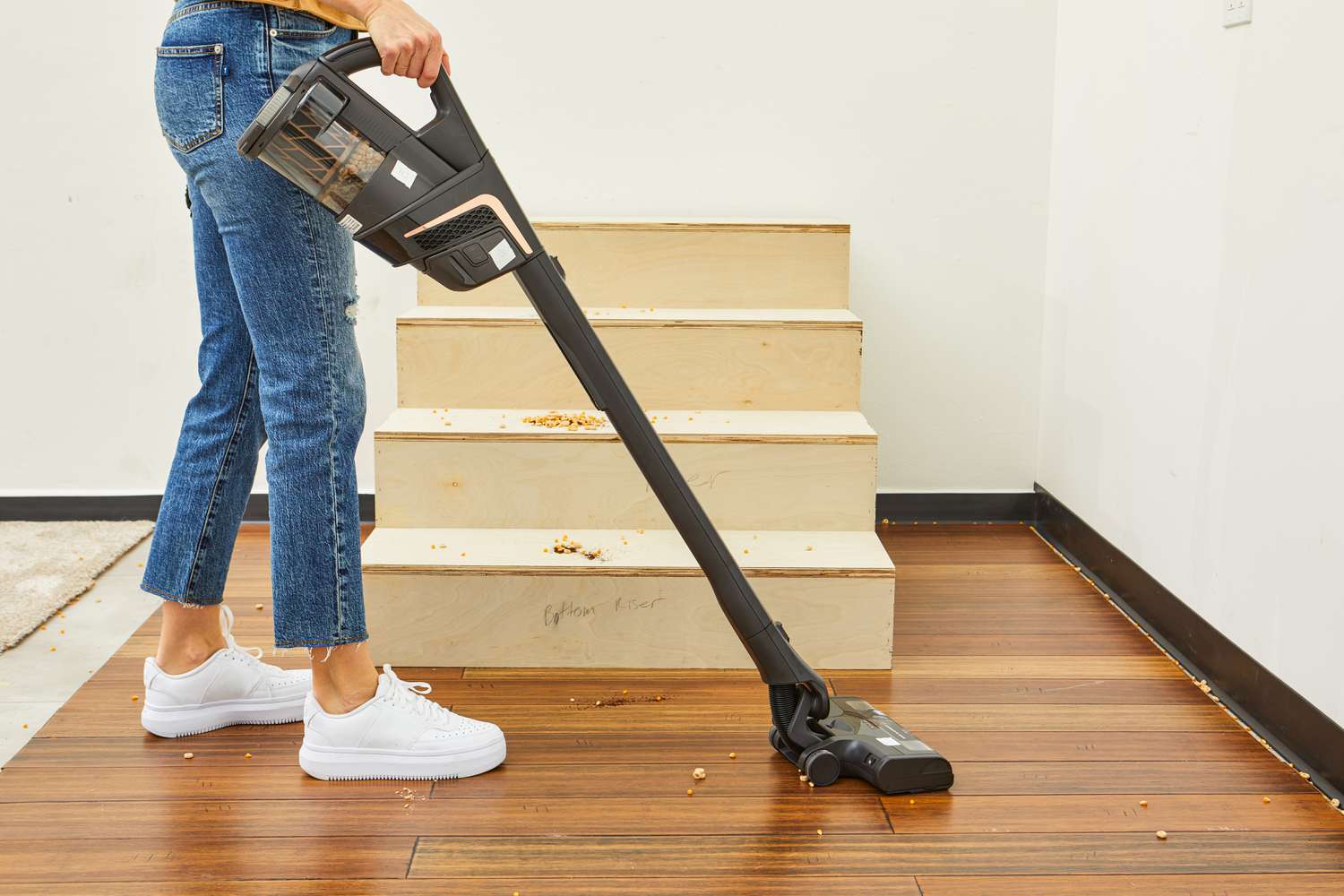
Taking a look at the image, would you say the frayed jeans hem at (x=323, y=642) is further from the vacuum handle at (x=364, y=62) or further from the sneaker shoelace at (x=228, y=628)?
the vacuum handle at (x=364, y=62)

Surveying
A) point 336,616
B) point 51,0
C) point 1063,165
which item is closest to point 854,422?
point 1063,165

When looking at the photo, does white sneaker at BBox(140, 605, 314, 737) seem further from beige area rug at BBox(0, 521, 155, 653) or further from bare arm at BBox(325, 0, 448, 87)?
bare arm at BBox(325, 0, 448, 87)

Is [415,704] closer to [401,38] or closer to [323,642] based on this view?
[323,642]

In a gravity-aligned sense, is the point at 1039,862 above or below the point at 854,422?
below

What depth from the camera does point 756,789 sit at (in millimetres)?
1413

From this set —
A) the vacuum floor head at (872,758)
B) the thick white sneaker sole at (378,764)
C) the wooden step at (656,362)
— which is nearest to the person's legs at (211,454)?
the thick white sneaker sole at (378,764)

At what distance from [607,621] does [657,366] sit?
1.85 ft

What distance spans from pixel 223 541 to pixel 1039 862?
3.42 feet

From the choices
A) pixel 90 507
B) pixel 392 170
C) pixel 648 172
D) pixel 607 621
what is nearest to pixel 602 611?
pixel 607 621

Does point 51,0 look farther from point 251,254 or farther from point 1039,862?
point 1039,862

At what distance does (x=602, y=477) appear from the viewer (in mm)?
1938

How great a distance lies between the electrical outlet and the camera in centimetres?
166

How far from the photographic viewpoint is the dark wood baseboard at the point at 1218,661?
1.44 metres

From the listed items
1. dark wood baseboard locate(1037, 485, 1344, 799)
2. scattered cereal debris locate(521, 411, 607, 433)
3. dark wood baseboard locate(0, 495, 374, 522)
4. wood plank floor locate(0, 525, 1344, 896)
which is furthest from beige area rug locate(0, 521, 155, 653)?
dark wood baseboard locate(1037, 485, 1344, 799)
